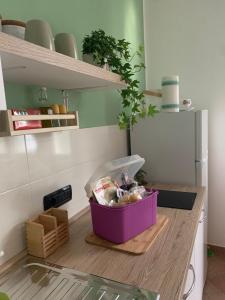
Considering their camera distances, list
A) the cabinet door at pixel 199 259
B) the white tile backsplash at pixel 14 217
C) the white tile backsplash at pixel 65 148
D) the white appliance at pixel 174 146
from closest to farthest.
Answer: the white tile backsplash at pixel 14 217 → the white tile backsplash at pixel 65 148 → the cabinet door at pixel 199 259 → the white appliance at pixel 174 146

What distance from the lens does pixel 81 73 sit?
2.73 feet

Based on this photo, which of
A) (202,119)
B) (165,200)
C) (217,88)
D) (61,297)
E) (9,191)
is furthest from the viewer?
(217,88)

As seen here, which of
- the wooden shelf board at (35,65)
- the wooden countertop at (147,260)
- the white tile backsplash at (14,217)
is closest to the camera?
the wooden shelf board at (35,65)

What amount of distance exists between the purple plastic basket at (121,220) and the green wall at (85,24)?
0.55 metres

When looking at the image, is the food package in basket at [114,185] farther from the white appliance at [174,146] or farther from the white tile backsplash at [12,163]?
the white appliance at [174,146]

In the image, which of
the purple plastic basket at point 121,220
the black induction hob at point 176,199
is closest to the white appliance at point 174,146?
the black induction hob at point 176,199

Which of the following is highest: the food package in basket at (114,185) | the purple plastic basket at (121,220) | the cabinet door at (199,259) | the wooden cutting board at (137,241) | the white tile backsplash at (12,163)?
the white tile backsplash at (12,163)

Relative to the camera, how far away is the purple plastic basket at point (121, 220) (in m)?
0.95

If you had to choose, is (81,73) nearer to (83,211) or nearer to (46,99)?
(46,99)

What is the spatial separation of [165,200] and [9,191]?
0.96 m

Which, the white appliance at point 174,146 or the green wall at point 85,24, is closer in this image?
the green wall at point 85,24

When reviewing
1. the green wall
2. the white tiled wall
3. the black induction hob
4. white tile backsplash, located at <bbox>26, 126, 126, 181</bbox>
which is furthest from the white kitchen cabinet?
the green wall

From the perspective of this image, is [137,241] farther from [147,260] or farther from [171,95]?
[171,95]

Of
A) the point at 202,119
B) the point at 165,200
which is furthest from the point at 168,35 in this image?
the point at 165,200
